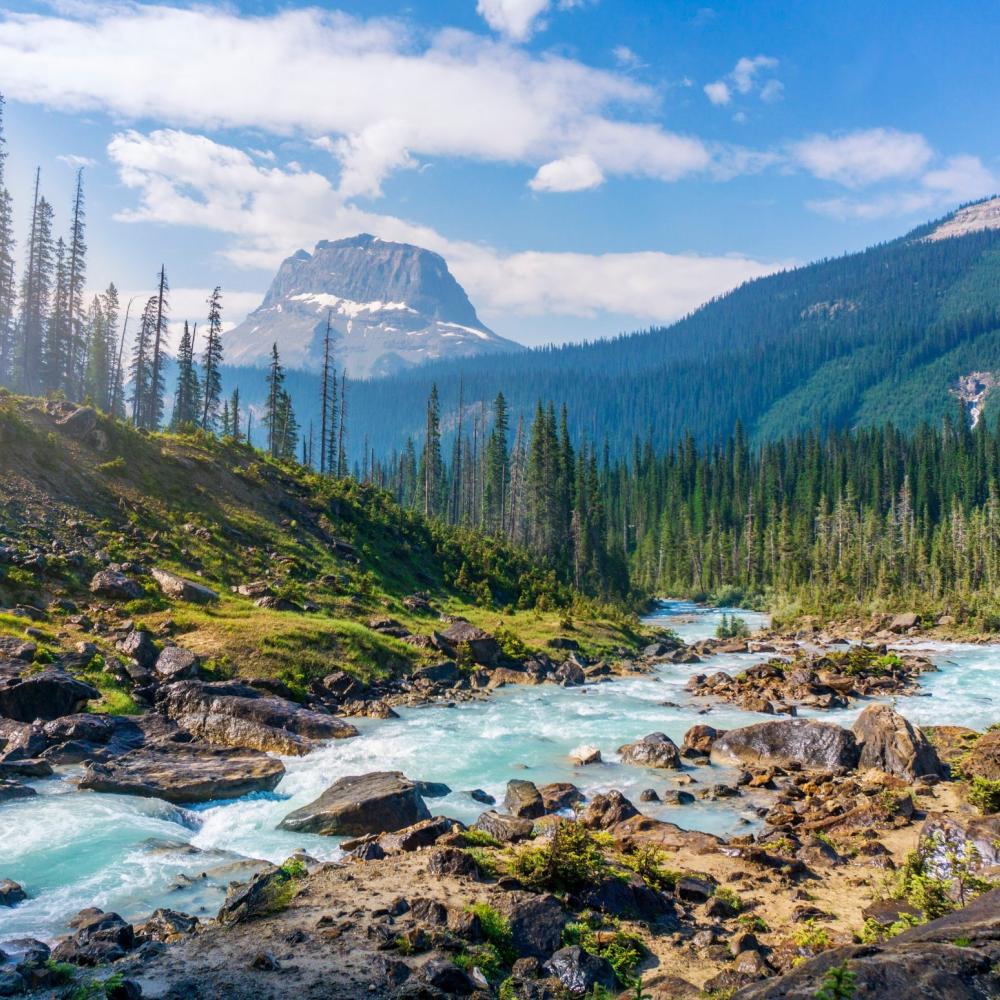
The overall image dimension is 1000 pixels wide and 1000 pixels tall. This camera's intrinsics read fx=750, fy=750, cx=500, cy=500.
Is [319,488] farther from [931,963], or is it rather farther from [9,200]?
[931,963]

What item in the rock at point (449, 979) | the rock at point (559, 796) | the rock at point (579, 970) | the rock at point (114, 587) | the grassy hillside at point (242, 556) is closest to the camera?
the rock at point (449, 979)

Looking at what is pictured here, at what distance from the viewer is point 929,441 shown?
151 meters

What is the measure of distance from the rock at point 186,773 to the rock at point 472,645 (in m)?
18.4

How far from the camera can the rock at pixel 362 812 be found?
58.2ft

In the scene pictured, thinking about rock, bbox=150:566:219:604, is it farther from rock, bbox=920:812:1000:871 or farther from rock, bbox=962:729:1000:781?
rock, bbox=962:729:1000:781

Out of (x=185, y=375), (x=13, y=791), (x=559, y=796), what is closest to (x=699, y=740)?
(x=559, y=796)

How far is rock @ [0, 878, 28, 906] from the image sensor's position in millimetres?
13422

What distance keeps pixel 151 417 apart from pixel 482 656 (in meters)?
62.5

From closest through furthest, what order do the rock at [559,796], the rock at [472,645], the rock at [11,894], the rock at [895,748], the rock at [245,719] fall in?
the rock at [11,894]
the rock at [559,796]
the rock at [895,748]
the rock at [245,719]
the rock at [472,645]

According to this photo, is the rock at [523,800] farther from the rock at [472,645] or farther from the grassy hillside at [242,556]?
the rock at [472,645]

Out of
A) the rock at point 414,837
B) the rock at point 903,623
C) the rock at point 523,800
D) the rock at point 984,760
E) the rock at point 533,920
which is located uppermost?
the rock at point 533,920

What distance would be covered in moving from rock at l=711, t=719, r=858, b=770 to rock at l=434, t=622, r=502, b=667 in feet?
54.9

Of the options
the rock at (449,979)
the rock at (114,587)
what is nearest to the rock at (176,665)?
the rock at (114,587)

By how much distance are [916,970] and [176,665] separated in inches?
1079
